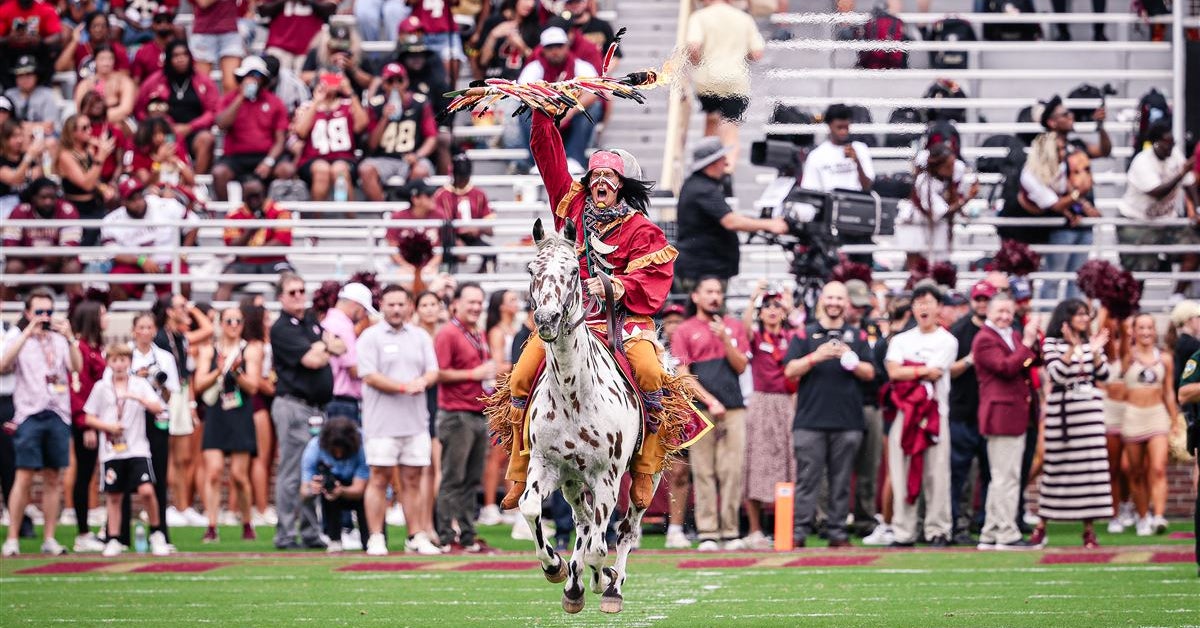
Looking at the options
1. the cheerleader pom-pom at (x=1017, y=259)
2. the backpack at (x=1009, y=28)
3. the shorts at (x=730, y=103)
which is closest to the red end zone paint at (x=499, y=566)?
the shorts at (x=730, y=103)

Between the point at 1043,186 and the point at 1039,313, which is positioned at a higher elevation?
the point at 1043,186

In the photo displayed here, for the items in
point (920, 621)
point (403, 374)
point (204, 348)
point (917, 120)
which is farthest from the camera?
point (917, 120)

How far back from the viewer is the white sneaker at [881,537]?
17.1 meters

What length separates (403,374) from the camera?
16078 mm

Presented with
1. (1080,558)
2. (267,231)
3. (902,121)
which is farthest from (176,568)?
(902,121)

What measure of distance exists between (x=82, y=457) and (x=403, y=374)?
3294mm

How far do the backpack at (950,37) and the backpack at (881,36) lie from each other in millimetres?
2850

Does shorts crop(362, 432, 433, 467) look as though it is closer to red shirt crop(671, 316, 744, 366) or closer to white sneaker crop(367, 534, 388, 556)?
white sneaker crop(367, 534, 388, 556)

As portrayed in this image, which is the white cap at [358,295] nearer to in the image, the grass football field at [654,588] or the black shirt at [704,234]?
the grass football field at [654,588]

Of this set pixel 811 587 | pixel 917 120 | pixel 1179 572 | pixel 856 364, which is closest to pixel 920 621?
pixel 811 587

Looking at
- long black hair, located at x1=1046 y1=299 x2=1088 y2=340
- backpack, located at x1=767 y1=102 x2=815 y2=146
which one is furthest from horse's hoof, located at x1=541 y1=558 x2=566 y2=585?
backpack, located at x1=767 y1=102 x2=815 y2=146

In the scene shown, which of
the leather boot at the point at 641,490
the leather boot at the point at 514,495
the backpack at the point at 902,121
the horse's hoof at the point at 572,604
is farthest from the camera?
the backpack at the point at 902,121

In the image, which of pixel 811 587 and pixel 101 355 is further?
pixel 101 355

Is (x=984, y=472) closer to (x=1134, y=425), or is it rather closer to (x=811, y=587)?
(x=1134, y=425)
